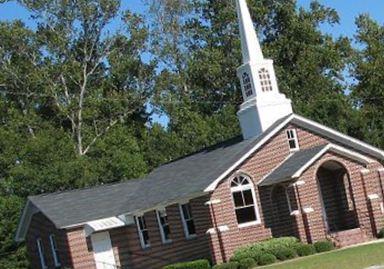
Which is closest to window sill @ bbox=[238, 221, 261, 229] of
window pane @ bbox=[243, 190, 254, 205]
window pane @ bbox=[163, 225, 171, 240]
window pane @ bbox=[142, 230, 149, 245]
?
window pane @ bbox=[243, 190, 254, 205]

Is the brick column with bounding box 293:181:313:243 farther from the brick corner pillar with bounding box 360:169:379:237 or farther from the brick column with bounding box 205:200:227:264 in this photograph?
the brick column with bounding box 205:200:227:264

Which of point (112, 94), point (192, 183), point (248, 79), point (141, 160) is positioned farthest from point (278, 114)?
point (112, 94)

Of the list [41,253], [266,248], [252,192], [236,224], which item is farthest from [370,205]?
[41,253]

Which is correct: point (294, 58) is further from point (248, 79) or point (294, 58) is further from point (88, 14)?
point (248, 79)

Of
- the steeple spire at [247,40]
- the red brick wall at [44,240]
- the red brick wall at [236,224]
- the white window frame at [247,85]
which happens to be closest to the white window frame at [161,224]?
the red brick wall at [236,224]

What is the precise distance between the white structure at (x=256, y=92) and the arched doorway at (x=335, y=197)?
341 cm

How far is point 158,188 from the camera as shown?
3844 centimetres

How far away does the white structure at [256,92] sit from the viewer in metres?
36.7

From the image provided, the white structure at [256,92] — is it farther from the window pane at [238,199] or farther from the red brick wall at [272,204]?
the window pane at [238,199]

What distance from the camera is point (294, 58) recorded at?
64.9 meters

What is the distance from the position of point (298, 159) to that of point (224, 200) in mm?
3847

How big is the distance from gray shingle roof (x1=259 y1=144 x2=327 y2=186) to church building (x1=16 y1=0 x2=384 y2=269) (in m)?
0.07

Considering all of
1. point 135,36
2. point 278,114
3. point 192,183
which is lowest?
point 192,183

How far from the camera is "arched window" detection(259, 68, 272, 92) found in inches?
1480
